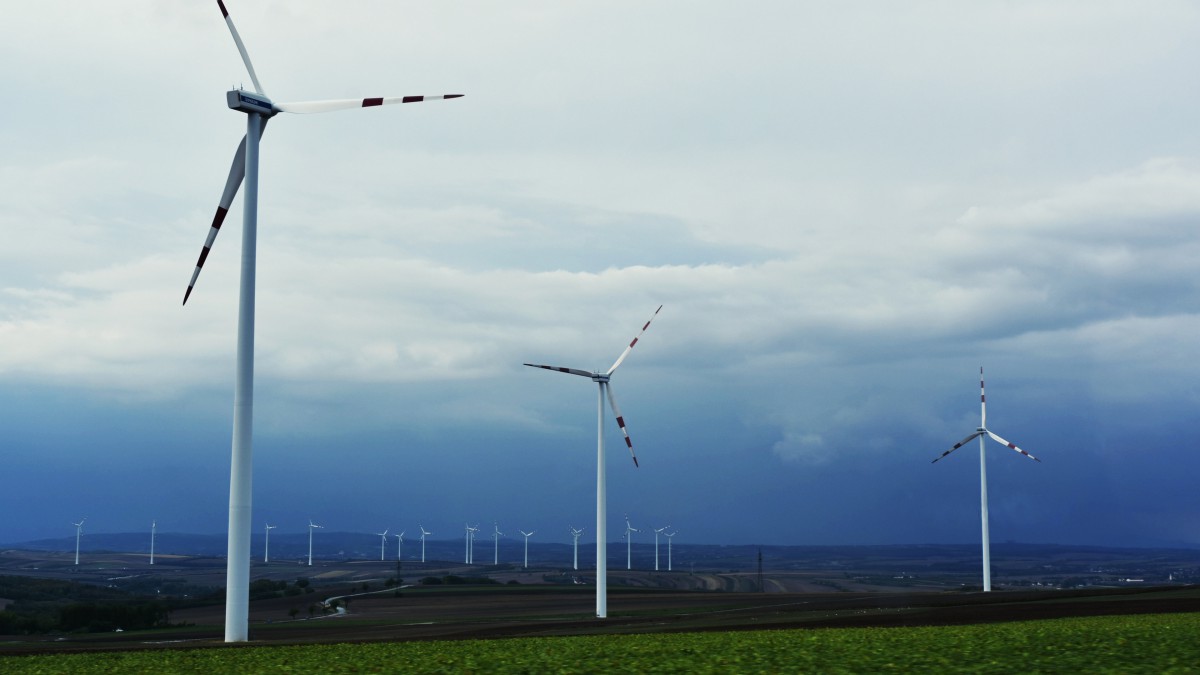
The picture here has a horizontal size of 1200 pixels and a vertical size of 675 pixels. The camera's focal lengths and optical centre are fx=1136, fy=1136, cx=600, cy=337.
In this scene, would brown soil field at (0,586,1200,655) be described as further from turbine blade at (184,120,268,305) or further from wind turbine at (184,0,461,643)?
turbine blade at (184,120,268,305)

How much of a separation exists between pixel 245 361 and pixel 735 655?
90.1ft

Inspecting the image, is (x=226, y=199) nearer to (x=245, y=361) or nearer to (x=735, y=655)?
(x=245, y=361)

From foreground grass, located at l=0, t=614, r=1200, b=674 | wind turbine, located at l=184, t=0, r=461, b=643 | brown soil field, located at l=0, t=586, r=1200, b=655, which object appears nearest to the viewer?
foreground grass, located at l=0, t=614, r=1200, b=674

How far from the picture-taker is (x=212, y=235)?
56906 mm

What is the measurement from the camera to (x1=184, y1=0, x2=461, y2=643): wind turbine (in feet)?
165

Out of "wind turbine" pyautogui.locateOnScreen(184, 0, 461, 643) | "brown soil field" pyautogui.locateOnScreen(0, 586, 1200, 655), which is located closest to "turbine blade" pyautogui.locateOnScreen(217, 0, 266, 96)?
"wind turbine" pyautogui.locateOnScreen(184, 0, 461, 643)

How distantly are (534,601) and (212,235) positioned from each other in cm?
10927

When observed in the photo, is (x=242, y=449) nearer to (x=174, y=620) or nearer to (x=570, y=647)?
(x=570, y=647)

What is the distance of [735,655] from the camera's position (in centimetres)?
3519

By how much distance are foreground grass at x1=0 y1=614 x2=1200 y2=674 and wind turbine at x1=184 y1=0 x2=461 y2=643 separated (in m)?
4.71

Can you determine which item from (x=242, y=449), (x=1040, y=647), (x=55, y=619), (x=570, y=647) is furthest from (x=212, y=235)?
(x=55, y=619)

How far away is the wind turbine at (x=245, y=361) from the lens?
5041cm

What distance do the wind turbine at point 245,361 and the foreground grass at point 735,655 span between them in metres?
4.71

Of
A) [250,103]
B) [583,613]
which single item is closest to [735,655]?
[250,103]
